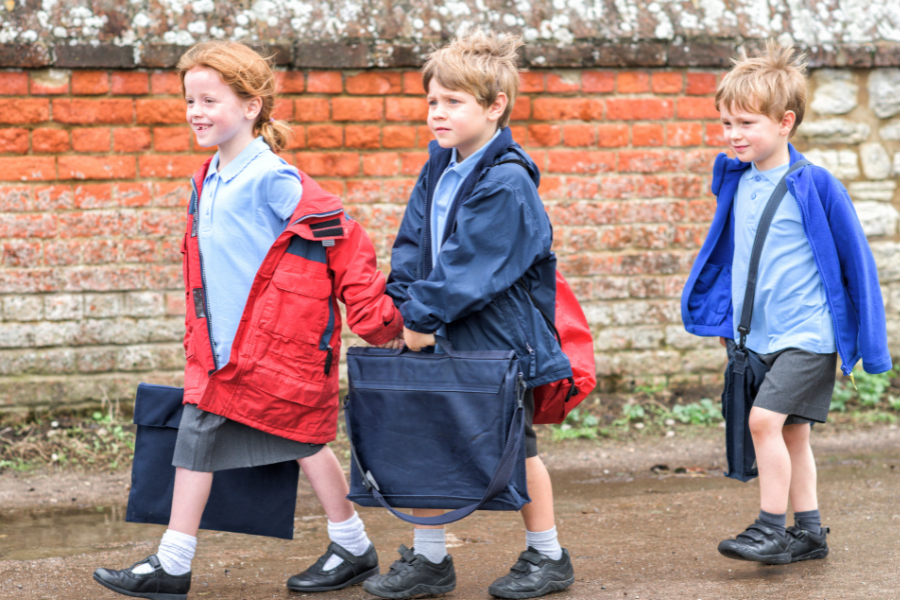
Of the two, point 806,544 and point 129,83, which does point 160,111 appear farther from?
point 806,544

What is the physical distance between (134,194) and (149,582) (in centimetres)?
248

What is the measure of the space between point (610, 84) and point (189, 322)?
300 centimetres

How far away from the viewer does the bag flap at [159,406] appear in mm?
2932

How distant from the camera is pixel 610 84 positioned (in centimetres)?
507

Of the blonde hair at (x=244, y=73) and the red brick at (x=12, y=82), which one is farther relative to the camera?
the red brick at (x=12, y=82)

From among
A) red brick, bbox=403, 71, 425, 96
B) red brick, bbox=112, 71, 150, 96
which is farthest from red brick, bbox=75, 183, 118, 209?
red brick, bbox=403, 71, 425, 96

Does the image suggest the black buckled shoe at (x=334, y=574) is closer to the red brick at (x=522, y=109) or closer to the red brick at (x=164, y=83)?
the red brick at (x=164, y=83)

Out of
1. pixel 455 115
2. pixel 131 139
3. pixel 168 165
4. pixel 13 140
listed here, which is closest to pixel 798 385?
pixel 455 115

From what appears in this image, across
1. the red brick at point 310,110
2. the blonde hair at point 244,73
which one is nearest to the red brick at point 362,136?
the red brick at point 310,110

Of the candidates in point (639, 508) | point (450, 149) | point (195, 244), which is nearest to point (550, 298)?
point (450, 149)

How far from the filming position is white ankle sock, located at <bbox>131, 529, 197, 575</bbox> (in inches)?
109

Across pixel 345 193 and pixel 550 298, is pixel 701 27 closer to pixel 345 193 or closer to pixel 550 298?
pixel 345 193

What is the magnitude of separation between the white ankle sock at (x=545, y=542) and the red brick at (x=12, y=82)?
130 inches

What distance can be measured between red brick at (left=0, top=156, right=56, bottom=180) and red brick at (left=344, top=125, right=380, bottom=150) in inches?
57.1
